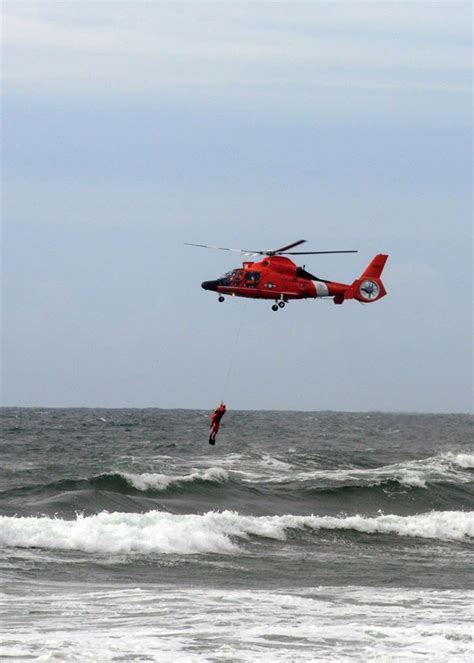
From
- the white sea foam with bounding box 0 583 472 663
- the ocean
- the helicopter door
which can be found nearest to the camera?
the white sea foam with bounding box 0 583 472 663

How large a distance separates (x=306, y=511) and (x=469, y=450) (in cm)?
3319

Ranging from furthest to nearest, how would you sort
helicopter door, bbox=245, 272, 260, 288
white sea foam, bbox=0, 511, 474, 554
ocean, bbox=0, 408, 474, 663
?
helicopter door, bbox=245, 272, 260, 288
white sea foam, bbox=0, 511, 474, 554
ocean, bbox=0, 408, 474, 663

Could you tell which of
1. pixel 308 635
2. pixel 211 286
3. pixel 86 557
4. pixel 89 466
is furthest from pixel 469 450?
pixel 308 635

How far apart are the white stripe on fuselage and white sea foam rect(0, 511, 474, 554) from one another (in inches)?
238

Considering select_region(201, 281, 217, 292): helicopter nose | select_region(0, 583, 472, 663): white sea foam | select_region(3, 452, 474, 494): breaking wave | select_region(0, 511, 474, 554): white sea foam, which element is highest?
select_region(201, 281, 217, 292): helicopter nose

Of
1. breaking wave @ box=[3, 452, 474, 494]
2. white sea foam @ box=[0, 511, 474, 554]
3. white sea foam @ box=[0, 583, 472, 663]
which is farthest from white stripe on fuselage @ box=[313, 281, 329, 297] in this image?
white sea foam @ box=[0, 583, 472, 663]

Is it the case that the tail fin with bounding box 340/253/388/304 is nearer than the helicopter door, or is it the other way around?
the helicopter door

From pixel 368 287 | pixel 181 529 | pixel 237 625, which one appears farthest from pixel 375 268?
pixel 237 625

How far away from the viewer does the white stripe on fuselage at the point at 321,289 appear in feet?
100

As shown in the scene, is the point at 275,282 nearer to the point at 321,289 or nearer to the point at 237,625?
the point at 321,289

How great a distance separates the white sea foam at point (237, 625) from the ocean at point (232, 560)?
1.7 inches

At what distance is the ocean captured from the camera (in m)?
16.1

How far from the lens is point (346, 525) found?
97.8 feet

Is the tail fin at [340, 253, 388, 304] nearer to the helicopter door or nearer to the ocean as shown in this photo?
the helicopter door
